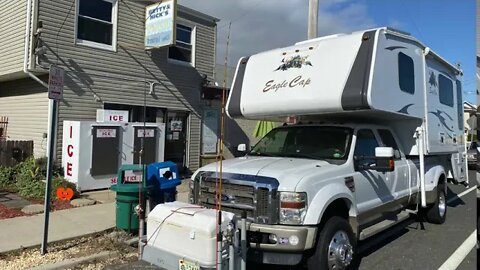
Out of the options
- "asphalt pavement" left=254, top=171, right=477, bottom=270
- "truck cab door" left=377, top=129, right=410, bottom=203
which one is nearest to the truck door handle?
"asphalt pavement" left=254, top=171, right=477, bottom=270

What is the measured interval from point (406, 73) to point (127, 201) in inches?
185

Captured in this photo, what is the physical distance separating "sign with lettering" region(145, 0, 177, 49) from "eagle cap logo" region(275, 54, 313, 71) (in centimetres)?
566

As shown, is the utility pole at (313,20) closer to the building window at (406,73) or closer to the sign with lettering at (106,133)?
the building window at (406,73)

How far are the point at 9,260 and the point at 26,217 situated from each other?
2.29 metres

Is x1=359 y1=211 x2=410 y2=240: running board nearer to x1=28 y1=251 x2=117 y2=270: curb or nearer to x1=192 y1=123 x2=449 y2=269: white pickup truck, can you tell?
x1=192 y1=123 x2=449 y2=269: white pickup truck

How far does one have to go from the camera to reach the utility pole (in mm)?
10656

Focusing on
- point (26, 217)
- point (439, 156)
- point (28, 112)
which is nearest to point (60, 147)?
point (28, 112)

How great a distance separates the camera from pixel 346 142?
19.4 feet

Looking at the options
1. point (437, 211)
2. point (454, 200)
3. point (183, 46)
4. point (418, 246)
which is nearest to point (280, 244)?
point (418, 246)

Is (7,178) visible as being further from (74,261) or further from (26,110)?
(74,261)

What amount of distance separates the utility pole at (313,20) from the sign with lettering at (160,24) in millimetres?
3519

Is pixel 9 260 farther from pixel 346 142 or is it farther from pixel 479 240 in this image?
pixel 479 240

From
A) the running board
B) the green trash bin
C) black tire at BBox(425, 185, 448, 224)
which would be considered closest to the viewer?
the running board

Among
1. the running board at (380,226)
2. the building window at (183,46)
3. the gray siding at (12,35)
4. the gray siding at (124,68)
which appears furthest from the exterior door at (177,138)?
the running board at (380,226)
